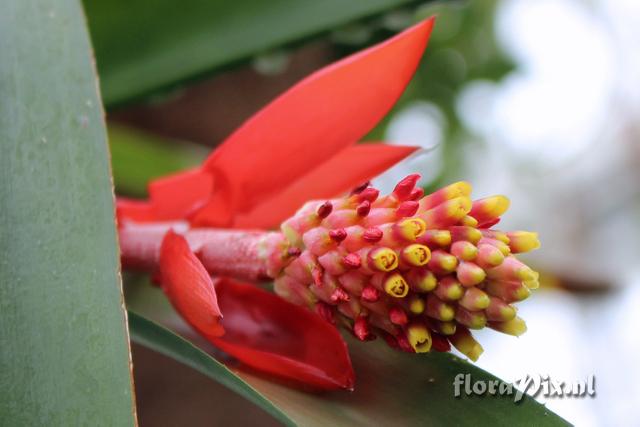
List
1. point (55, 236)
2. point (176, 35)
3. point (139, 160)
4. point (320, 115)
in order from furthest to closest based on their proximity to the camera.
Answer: point (139, 160)
point (176, 35)
point (320, 115)
point (55, 236)

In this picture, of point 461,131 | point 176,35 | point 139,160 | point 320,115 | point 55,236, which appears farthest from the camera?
point 461,131

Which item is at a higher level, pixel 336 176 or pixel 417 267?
pixel 336 176

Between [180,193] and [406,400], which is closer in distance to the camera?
[406,400]

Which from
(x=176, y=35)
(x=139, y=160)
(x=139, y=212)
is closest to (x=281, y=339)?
(x=139, y=212)

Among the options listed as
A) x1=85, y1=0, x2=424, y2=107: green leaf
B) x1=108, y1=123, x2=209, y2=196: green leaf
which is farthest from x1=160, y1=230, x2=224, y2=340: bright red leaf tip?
x1=108, y1=123, x2=209, y2=196: green leaf

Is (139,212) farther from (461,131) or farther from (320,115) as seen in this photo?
(461,131)

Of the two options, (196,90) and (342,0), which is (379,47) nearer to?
(342,0)
